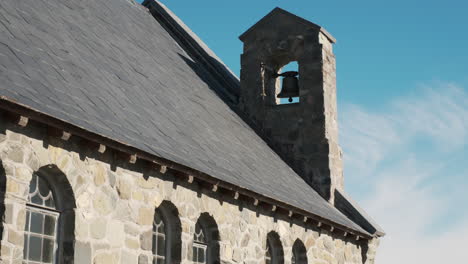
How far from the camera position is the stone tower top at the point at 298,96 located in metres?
18.9

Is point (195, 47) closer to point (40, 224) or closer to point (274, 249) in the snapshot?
point (274, 249)

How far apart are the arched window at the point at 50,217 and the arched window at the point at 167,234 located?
2194 millimetres

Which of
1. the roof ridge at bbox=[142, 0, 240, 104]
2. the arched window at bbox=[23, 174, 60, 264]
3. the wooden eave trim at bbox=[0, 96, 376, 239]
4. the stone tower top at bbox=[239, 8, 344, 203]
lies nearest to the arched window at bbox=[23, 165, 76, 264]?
the arched window at bbox=[23, 174, 60, 264]

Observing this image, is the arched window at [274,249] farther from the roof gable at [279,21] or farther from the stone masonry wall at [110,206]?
the roof gable at [279,21]

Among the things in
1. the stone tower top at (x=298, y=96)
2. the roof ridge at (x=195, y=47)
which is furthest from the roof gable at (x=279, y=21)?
the roof ridge at (x=195, y=47)

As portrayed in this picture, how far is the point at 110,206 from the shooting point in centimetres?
1034

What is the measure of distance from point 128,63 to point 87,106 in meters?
4.36

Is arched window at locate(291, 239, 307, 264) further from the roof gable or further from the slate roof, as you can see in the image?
the roof gable

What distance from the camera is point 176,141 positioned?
41.0 feet

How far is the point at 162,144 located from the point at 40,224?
2.70 metres

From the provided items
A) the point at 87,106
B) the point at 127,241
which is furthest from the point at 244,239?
the point at 87,106

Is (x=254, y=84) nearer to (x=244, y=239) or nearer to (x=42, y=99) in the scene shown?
(x=244, y=239)

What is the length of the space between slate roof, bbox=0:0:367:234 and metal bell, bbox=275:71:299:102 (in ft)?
6.07

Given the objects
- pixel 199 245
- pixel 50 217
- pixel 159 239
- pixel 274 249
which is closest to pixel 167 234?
pixel 159 239
